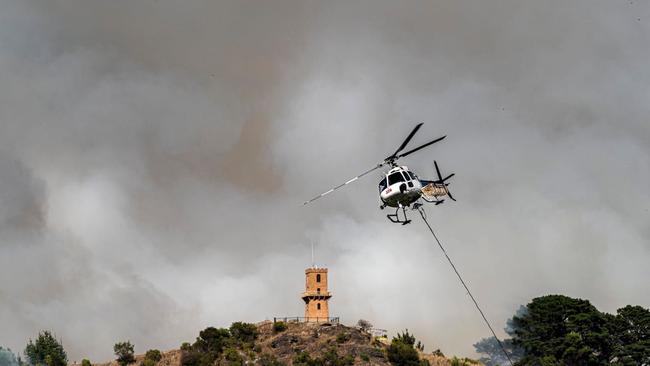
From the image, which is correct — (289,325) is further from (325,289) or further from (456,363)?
(456,363)

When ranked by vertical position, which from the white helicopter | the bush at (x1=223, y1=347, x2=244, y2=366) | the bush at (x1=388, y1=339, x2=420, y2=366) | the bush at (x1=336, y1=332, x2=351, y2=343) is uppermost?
the bush at (x1=336, y1=332, x2=351, y2=343)

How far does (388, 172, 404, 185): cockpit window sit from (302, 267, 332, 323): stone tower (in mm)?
89788

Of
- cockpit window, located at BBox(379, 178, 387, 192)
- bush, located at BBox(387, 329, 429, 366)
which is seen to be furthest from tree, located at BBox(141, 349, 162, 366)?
cockpit window, located at BBox(379, 178, 387, 192)

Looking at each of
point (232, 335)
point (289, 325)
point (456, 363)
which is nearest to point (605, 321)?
point (456, 363)

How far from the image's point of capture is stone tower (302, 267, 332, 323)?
135000 mm

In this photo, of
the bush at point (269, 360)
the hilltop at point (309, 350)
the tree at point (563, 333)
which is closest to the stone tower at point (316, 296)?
A: the hilltop at point (309, 350)

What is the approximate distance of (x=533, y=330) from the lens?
123 m

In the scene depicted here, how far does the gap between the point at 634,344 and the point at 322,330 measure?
5488cm

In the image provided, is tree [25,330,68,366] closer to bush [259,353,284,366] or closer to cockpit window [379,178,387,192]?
bush [259,353,284,366]

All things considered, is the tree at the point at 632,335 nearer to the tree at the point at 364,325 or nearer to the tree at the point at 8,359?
the tree at the point at 364,325

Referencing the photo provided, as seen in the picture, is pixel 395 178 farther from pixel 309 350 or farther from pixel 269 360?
pixel 309 350

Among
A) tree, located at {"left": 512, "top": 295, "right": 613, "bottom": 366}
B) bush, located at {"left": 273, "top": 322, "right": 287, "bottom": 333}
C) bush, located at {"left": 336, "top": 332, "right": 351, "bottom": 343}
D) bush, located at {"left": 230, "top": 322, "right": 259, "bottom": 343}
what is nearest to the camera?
tree, located at {"left": 512, "top": 295, "right": 613, "bottom": 366}

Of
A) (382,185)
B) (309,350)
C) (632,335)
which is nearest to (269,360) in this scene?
(309,350)

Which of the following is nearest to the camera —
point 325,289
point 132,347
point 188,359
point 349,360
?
point 349,360
